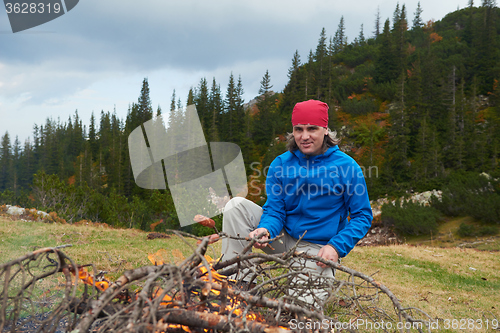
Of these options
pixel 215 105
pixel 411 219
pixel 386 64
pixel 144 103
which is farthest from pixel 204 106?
pixel 411 219

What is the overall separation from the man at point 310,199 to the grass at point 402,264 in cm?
36

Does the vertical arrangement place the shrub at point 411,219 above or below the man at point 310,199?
below

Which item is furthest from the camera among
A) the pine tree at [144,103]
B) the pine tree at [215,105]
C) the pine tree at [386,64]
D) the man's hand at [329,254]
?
the pine tree at [144,103]

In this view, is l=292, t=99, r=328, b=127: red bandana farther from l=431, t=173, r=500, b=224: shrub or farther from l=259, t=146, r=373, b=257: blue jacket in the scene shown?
l=431, t=173, r=500, b=224: shrub

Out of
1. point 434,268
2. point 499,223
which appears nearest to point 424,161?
point 499,223

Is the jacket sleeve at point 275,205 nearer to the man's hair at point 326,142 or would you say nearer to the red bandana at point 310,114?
the man's hair at point 326,142

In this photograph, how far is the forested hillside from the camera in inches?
718

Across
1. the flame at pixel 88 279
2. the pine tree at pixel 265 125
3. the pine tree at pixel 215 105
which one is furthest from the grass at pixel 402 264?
the pine tree at pixel 215 105

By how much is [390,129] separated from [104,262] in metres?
24.6

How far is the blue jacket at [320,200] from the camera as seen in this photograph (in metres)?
2.32

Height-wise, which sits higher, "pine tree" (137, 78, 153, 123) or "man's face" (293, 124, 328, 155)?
"pine tree" (137, 78, 153, 123)

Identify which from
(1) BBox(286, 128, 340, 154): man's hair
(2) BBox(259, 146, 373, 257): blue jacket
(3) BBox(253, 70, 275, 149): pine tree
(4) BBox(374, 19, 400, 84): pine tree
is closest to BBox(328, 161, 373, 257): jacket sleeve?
(2) BBox(259, 146, 373, 257): blue jacket

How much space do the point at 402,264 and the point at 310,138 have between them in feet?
14.3

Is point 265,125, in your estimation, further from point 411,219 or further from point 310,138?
point 310,138
